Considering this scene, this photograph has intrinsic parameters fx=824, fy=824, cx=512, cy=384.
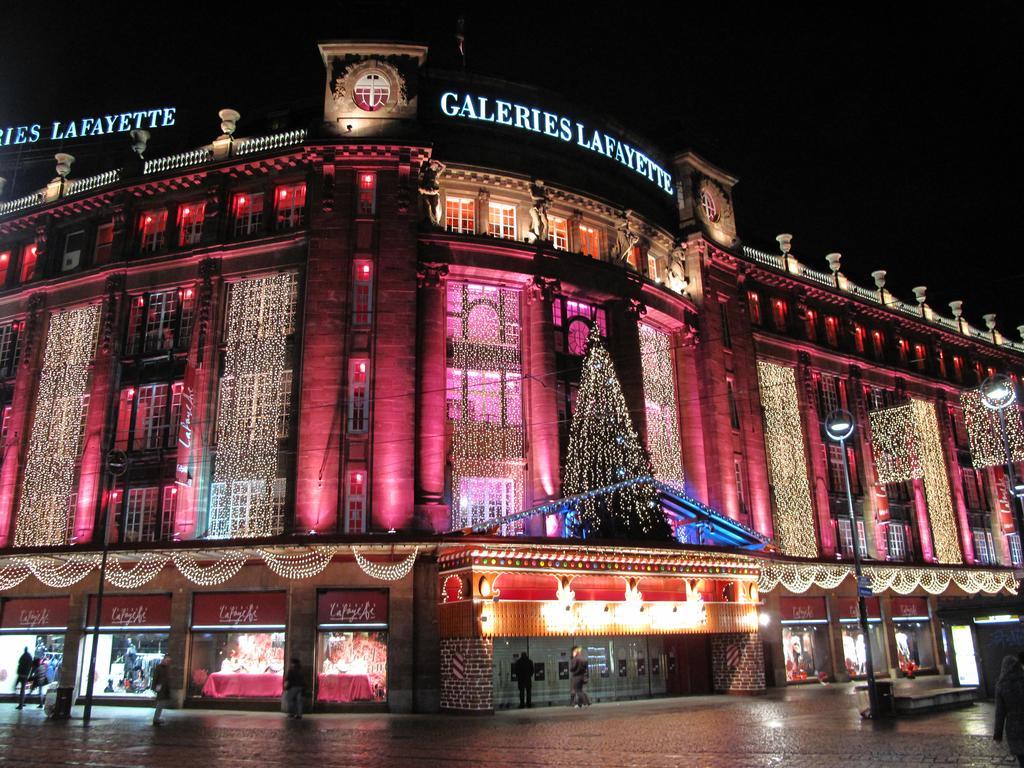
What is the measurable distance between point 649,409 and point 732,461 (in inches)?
217

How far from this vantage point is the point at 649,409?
39.2 m

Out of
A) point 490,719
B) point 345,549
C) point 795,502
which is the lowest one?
point 490,719

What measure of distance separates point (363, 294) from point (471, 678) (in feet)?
50.0

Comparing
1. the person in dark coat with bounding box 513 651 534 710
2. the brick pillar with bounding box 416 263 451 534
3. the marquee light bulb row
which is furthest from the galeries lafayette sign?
the person in dark coat with bounding box 513 651 534 710

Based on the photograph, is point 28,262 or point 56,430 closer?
point 56,430

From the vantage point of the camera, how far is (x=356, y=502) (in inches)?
1200

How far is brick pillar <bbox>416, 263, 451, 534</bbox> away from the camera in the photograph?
3094 cm

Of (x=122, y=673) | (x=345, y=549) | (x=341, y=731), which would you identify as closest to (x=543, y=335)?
(x=345, y=549)

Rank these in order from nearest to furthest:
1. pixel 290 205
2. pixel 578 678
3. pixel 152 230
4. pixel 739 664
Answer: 1. pixel 578 678
2. pixel 739 664
3. pixel 290 205
4. pixel 152 230

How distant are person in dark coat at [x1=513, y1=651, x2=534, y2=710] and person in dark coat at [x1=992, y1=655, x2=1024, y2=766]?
18.3m

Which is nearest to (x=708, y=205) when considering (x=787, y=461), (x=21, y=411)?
(x=787, y=461)

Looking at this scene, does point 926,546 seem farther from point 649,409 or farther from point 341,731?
point 341,731

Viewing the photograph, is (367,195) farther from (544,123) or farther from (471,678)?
(471,678)

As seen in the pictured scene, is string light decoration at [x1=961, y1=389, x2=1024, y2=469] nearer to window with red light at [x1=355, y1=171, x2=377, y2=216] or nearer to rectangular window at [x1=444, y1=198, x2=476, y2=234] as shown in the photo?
rectangular window at [x1=444, y1=198, x2=476, y2=234]
